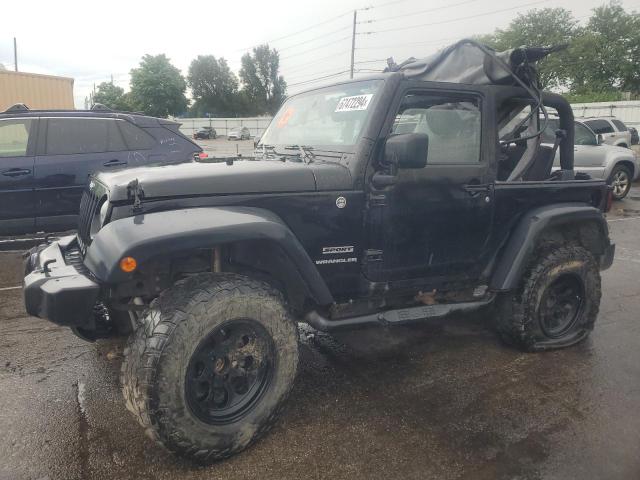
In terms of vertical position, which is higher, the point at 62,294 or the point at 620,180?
the point at 620,180

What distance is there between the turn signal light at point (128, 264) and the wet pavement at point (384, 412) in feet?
3.36

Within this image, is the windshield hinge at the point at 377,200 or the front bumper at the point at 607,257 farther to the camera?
the front bumper at the point at 607,257

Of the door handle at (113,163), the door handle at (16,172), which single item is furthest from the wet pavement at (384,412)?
the door handle at (113,163)

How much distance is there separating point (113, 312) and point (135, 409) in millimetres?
843

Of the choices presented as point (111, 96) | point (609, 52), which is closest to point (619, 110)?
point (609, 52)

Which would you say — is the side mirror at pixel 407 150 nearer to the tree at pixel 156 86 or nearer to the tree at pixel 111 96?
the tree at pixel 156 86

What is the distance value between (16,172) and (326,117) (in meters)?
4.48

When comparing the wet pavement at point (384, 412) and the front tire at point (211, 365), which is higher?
the front tire at point (211, 365)

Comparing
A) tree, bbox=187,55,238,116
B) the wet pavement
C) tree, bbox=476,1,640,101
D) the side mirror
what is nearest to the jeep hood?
the side mirror

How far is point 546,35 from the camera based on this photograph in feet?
186

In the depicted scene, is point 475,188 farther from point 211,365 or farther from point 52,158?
point 52,158

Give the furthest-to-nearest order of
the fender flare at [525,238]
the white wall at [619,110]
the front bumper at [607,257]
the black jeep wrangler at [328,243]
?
the white wall at [619,110] < the front bumper at [607,257] < the fender flare at [525,238] < the black jeep wrangler at [328,243]

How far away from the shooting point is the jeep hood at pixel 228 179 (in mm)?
2475

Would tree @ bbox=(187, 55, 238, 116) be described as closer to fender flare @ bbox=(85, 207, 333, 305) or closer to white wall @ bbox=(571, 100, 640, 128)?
white wall @ bbox=(571, 100, 640, 128)
